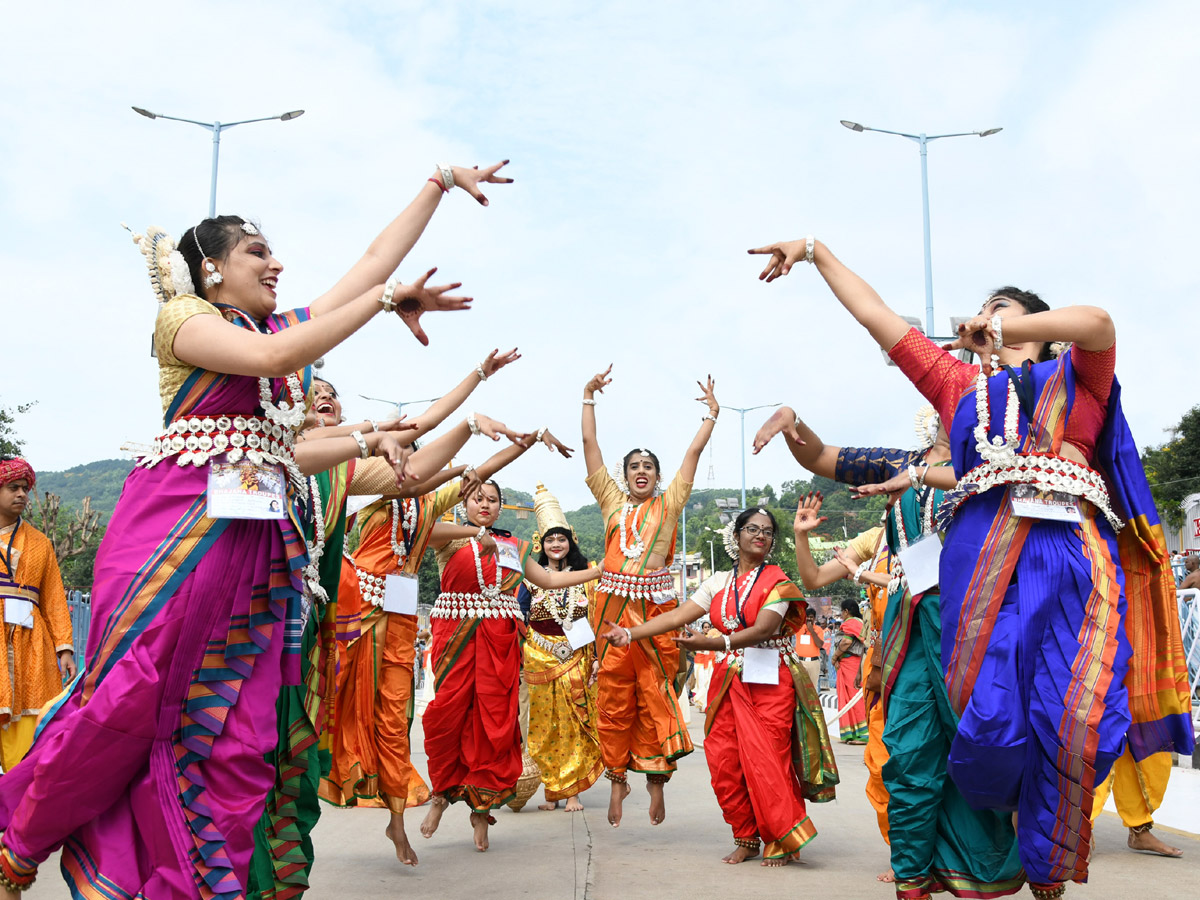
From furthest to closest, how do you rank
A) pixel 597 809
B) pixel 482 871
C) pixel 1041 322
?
pixel 597 809 < pixel 482 871 < pixel 1041 322

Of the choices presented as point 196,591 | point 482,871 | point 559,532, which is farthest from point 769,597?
point 196,591

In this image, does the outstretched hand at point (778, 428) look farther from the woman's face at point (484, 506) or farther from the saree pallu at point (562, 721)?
the saree pallu at point (562, 721)

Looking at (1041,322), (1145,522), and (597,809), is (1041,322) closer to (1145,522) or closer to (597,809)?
(1145,522)

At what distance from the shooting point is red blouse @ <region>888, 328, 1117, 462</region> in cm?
389

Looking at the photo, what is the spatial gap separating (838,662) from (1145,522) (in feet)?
34.5

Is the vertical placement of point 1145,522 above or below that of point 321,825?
above

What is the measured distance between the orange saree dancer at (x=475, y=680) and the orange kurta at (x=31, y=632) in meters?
2.43

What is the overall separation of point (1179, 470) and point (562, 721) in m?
32.6

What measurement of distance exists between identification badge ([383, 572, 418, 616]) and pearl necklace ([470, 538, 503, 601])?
2.27ft

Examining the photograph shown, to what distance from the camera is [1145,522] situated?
4.10m

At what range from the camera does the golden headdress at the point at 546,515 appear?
31.9 ft

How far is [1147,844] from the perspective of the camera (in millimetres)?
6293

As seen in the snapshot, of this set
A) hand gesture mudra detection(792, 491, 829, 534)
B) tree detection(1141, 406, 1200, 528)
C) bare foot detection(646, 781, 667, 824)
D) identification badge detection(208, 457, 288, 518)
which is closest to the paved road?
bare foot detection(646, 781, 667, 824)

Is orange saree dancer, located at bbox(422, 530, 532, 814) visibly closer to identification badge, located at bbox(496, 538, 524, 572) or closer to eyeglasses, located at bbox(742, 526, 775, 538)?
identification badge, located at bbox(496, 538, 524, 572)
